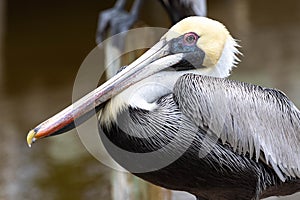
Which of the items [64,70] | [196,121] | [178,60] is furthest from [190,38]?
[64,70]

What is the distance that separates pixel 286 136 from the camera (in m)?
2.03

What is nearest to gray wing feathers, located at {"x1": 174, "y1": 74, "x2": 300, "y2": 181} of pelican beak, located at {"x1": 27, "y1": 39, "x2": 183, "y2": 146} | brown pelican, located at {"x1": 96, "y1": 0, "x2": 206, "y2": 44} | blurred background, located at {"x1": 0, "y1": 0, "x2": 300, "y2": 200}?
pelican beak, located at {"x1": 27, "y1": 39, "x2": 183, "y2": 146}

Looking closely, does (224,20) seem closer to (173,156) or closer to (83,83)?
(83,83)

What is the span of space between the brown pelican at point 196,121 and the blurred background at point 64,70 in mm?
845

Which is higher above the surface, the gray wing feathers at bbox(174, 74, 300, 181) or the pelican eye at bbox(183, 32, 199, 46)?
the pelican eye at bbox(183, 32, 199, 46)

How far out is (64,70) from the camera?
6.52 metres

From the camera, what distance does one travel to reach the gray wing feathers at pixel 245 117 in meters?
→ 1.91

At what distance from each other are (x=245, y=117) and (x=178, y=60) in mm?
239

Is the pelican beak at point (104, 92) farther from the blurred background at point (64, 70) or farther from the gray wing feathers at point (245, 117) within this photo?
the blurred background at point (64, 70)

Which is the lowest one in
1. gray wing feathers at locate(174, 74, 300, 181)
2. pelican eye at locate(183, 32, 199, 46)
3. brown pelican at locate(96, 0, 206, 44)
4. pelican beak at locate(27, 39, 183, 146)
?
gray wing feathers at locate(174, 74, 300, 181)

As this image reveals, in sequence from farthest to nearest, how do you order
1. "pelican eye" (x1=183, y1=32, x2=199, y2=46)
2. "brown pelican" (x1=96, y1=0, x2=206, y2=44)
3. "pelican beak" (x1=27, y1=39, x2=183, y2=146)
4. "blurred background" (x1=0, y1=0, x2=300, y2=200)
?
"blurred background" (x1=0, y1=0, x2=300, y2=200)
"brown pelican" (x1=96, y1=0, x2=206, y2=44)
"pelican eye" (x1=183, y1=32, x2=199, y2=46)
"pelican beak" (x1=27, y1=39, x2=183, y2=146)

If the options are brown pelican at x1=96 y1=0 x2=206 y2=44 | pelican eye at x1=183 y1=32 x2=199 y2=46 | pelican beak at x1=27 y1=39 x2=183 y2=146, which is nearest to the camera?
A: pelican beak at x1=27 y1=39 x2=183 y2=146

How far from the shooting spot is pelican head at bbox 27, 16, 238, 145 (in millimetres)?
1955

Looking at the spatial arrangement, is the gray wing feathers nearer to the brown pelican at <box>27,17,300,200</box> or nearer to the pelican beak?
the brown pelican at <box>27,17,300,200</box>
